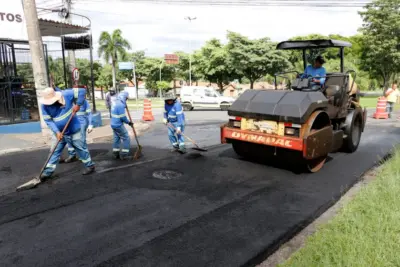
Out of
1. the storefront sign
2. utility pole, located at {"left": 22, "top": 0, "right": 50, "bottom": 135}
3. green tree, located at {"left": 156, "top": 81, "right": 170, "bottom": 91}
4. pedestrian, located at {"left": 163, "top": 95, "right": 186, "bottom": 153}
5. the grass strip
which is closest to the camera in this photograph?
the grass strip

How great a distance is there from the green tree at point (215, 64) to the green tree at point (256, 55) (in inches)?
98.1

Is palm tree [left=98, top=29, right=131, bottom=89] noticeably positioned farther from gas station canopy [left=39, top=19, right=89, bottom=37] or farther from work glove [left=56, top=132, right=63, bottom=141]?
work glove [left=56, top=132, right=63, bottom=141]

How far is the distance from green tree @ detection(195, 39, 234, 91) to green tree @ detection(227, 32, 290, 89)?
2.49 meters

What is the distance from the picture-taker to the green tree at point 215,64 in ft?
115

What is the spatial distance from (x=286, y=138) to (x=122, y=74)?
62.9 metres

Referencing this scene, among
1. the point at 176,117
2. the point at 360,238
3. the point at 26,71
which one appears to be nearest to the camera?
the point at 360,238

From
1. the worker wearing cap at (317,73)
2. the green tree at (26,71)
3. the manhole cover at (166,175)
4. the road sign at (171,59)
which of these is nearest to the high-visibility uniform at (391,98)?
the worker wearing cap at (317,73)

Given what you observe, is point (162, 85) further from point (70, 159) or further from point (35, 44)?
point (70, 159)

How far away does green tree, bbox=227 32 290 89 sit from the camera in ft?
101

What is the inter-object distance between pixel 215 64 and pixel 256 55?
21.1 ft

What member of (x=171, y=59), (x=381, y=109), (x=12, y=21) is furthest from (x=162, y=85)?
(x=12, y=21)

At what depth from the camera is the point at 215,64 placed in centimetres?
3603

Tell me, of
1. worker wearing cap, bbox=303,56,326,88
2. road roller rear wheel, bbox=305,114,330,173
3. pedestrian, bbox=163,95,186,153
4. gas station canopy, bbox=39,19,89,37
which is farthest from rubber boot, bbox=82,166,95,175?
gas station canopy, bbox=39,19,89,37

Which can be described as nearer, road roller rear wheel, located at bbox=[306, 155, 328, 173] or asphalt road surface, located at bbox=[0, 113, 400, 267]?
asphalt road surface, located at bbox=[0, 113, 400, 267]
